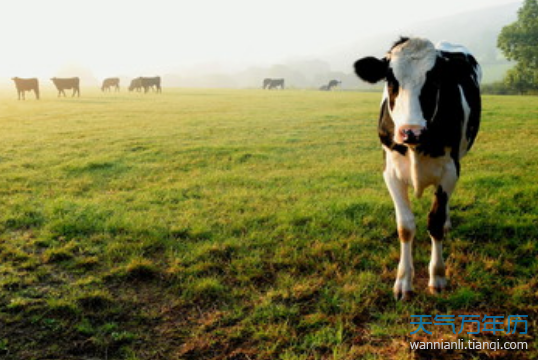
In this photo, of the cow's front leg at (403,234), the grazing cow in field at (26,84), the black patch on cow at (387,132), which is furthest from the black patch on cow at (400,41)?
the grazing cow in field at (26,84)

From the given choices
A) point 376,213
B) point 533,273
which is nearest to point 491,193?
point 376,213

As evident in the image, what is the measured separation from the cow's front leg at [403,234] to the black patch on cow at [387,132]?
0.83 ft

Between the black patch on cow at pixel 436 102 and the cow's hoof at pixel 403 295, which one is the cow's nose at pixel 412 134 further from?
the cow's hoof at pixel 403 295

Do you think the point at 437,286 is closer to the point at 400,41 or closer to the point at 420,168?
the point at 420,168

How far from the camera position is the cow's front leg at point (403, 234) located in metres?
3.54

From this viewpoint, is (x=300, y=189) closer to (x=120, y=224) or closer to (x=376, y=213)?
(x=376, y=213)

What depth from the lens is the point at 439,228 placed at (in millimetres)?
3785

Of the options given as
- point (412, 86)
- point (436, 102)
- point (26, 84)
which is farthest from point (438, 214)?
point (26, 84)

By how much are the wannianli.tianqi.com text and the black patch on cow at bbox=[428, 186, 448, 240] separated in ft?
3.55

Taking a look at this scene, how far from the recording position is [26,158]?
9133 millimetres

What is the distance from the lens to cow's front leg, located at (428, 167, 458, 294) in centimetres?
363

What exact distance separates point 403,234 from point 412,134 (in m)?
1.14

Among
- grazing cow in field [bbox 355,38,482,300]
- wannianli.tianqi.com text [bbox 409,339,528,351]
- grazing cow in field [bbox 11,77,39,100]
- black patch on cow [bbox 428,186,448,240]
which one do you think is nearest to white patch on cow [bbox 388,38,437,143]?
grazing cow in field [bbox 355,38,482,300]

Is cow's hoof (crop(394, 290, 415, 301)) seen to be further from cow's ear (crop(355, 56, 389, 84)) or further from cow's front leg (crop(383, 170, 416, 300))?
cow's ear (crop(355, 56, 389, 84))
